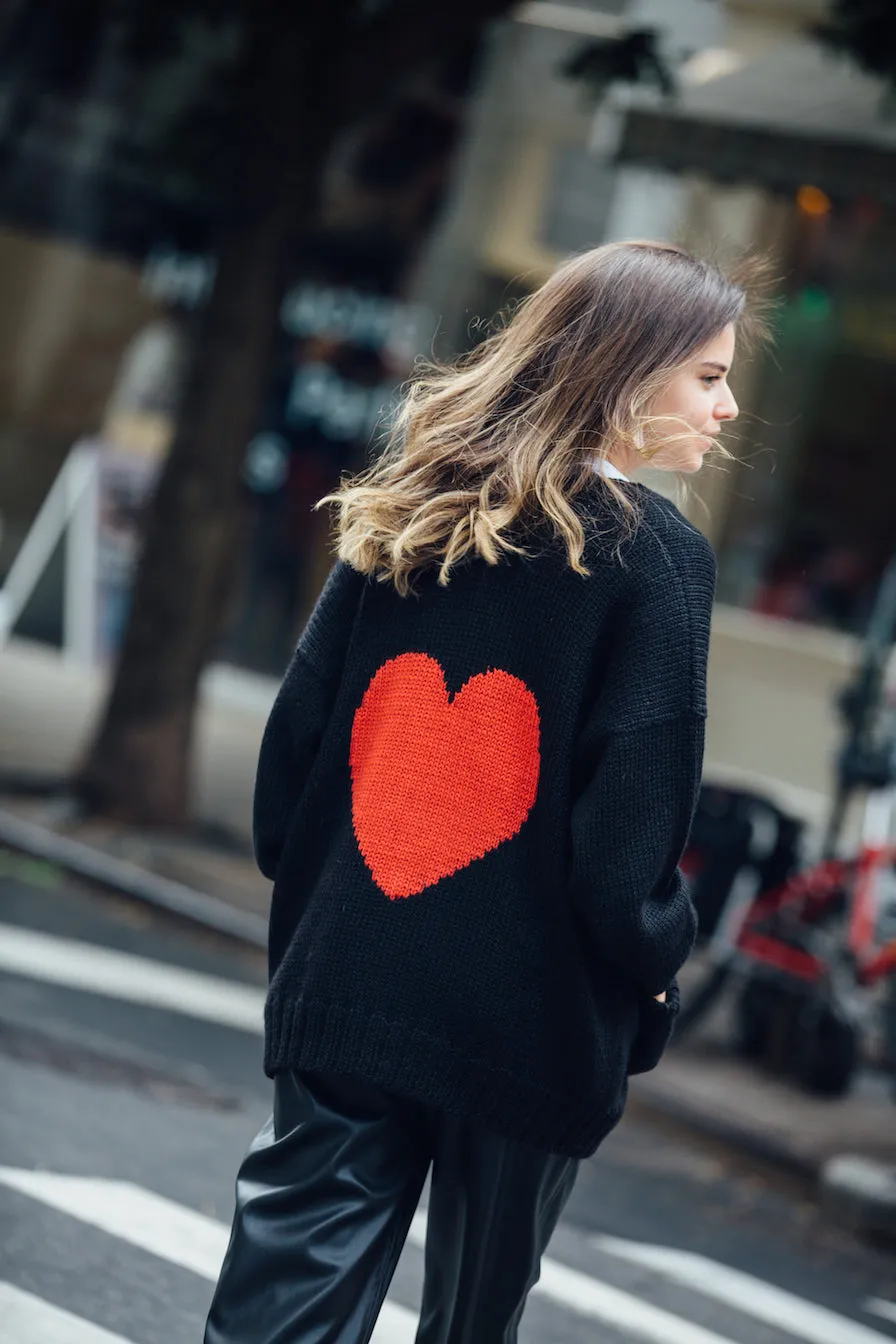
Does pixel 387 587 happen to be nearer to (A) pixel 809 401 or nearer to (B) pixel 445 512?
(B) pixel 445 512

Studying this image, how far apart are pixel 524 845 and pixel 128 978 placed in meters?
4.75

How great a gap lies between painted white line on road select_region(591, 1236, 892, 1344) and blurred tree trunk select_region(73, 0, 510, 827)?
498 centimetres

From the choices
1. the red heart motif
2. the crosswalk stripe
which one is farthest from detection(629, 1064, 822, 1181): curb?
the red heart motif

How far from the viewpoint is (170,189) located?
11.3m

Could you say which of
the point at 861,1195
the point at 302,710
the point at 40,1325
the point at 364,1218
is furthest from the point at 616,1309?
A: the point at 302,710

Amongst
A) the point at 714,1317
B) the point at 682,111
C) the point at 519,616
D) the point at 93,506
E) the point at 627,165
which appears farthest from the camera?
the point at 93,506

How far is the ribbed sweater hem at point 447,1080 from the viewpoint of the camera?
2.55m

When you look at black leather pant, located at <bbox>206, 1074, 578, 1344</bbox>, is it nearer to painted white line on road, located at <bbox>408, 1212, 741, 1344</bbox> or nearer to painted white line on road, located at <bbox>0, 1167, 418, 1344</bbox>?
painted white line on road, located at <bbox>0, 1167, 418, 1344</bbox>

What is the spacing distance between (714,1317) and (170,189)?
26.7 ft

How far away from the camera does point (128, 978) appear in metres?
7.07

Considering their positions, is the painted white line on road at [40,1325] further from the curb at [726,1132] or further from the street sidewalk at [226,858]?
the curb at [726,1132]

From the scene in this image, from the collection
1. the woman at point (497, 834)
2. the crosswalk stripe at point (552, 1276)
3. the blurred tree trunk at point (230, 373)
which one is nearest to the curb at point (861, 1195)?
the crosswalk stripe at point (552, 1276)

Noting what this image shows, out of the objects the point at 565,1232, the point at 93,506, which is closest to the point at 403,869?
the point at 565,1232

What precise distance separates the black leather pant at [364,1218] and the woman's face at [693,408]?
933 millimetres
